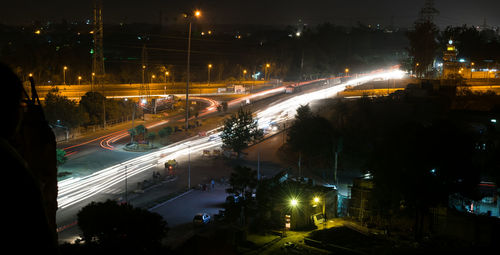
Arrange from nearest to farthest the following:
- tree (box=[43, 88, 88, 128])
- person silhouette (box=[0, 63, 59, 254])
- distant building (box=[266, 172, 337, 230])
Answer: person silhouette (box=[0, 63, 59, 254]) < distant building (box=[266, 172, 337, 230]) < tree (box=[43, 88, 88, 128])

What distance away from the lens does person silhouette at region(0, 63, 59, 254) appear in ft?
3.73

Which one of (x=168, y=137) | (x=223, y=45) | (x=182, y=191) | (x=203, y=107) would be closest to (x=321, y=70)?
(x=223, y=45)

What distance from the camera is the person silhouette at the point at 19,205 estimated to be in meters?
1.14

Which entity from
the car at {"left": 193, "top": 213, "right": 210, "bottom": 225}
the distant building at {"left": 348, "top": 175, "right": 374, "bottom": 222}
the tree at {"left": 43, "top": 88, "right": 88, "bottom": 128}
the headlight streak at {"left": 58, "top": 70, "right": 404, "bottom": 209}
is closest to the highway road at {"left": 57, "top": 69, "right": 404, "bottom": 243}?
the headlight streak at {"left": 58, "top": 70, "right": 404, "bottom": 209}

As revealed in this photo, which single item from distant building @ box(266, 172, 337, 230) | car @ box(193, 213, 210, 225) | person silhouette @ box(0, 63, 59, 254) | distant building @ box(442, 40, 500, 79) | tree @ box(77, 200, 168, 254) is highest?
distant building @ box(442, 40, 500, 79)

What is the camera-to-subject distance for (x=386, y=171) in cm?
1897

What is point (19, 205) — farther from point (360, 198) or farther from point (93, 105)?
point (93, 105)

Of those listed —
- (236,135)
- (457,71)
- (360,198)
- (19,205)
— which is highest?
(457,71)

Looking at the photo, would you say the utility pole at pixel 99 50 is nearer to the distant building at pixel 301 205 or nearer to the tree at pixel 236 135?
the tree at pixel 236 135

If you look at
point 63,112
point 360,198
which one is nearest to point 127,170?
point 63,112

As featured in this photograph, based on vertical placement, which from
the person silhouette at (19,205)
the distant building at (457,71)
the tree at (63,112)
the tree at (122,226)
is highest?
the distant building at (457,71)

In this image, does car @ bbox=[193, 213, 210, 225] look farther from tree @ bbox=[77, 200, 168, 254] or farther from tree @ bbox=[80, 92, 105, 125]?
tree @ bbox=[80, 92, 105, 125]

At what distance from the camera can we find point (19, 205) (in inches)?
45.4

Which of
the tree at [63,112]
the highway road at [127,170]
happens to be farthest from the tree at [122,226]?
the tree at [63,112]
